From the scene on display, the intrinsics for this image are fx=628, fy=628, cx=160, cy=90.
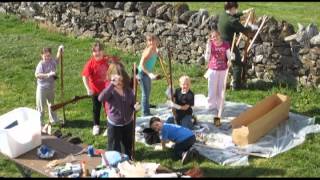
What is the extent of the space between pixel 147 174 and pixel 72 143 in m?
1.93

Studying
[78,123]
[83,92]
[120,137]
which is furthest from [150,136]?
[83,92]

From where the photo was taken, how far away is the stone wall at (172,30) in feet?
41.9

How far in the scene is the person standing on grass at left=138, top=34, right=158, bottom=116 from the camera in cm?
1115

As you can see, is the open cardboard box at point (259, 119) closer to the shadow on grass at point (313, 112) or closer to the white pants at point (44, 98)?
the shadow on grass at point (313, 112)

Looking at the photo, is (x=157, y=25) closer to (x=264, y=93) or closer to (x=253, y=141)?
(x=264, y=93)

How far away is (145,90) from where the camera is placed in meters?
11.5

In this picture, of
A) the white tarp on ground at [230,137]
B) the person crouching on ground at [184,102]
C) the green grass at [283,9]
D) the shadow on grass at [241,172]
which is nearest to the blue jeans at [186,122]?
the person crouching on ground at [184,102]

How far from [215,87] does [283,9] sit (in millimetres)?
9295

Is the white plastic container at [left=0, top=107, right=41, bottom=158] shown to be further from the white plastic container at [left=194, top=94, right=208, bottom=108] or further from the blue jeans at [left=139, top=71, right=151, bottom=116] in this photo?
the white plastic container at [left=194, top=94, right=208, bottom=108]

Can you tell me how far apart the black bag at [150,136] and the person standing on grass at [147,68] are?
1.14 meters

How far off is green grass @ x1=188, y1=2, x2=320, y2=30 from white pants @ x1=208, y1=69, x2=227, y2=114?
6865 millimetres

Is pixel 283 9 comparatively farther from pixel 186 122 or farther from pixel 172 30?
pixel 186 122

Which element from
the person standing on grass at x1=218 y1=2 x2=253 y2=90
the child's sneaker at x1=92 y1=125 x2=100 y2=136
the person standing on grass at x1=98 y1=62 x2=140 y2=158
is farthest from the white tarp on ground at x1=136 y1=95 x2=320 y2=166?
the person standing on grass at x1=218 y1=2 x2=253 y2=90

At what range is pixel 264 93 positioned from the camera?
12.6 meters
